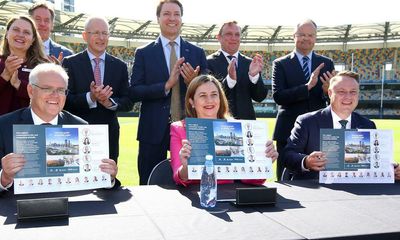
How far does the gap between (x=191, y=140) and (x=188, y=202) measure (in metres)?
Result: 0.36

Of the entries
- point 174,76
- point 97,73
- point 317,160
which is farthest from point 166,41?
point 317,160

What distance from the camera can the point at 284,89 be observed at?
4.18 m

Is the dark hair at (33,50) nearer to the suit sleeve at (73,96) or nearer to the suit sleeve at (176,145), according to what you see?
the suit sleeve at (73,96)

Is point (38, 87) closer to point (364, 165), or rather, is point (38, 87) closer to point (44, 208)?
point (44, 208)

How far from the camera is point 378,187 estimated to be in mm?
2447

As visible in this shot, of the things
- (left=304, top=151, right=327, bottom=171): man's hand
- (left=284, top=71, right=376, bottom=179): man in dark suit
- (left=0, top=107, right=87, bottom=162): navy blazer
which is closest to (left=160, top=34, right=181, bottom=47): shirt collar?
(left=284, top=71, right=376, bottom=179): man in dark suit

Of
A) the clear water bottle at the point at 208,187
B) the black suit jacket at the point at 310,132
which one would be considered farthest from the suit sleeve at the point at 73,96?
the clear water bottle at the point at 208,187

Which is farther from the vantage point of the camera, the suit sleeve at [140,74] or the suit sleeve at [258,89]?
the suit sleeve at [258,89]

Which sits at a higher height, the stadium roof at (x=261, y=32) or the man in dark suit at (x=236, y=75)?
the stadium roof at (x=261, y=32)

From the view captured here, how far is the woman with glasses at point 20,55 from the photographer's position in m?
3.34

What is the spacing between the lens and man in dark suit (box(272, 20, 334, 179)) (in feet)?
13.6

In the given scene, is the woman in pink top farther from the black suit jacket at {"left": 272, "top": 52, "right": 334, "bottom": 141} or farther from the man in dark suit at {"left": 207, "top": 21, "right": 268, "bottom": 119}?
the black suit jacket at {"left": 272, "top": 52, "right": 334, "bottom": 141}

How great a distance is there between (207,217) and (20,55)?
258 cm

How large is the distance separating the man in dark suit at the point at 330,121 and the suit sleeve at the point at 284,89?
900mm
